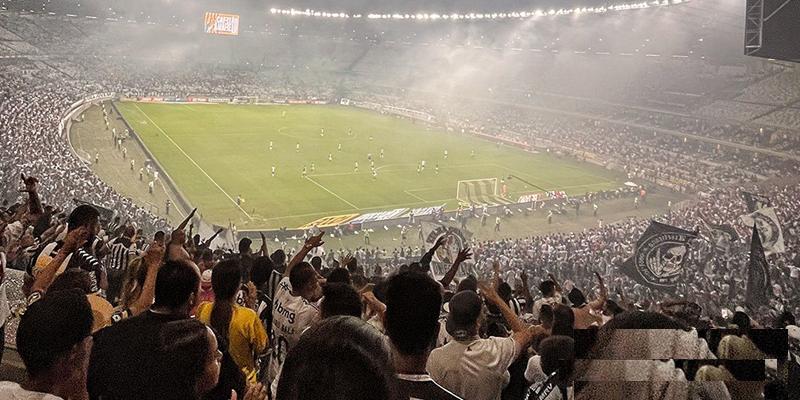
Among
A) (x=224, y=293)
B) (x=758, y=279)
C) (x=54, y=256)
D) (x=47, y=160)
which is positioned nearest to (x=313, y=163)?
(x=47, y=160)

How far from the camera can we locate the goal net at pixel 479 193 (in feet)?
105

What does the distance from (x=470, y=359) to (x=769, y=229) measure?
11948mm

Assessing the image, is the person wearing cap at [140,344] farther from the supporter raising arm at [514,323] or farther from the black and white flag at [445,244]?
the black and white flag at [445,244]

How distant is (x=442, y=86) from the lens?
65.3m

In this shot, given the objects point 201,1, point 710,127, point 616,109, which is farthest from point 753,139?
point 201,1

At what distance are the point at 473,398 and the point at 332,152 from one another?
3957cm

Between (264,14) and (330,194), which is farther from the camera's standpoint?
(264,14)

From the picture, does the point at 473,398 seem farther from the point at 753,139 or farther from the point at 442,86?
the point at 442,86

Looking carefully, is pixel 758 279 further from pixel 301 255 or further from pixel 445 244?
pixel 301 255

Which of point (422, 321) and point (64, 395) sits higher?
point (422, 321)

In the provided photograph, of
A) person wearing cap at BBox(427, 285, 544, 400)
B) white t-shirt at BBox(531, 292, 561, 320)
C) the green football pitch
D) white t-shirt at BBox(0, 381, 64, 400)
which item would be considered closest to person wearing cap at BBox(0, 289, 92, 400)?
white t-shirt at BBox(0, 381, 64, 400)

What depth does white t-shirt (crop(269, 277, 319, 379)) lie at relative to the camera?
4.32m

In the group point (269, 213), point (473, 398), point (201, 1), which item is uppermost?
point (201, 1)

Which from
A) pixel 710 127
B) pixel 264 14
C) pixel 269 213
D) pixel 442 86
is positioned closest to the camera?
pixel 269 213
